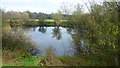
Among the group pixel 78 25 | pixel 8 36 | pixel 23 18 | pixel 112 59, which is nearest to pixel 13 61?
pixel 8 36

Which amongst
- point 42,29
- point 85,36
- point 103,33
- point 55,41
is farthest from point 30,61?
point 42,29

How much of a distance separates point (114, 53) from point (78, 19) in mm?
1240

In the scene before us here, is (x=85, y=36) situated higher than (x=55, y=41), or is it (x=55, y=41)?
(x=85, y=36)

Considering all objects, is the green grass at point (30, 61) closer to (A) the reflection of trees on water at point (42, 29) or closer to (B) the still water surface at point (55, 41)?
(B) the still water surface at point (55, 41)

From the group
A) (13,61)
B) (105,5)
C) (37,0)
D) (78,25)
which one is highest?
(37,0)

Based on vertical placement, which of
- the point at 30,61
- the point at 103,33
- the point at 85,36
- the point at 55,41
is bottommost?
the point at 30,61

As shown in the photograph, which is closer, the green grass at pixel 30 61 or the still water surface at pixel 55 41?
the green grass at pixel 30 61

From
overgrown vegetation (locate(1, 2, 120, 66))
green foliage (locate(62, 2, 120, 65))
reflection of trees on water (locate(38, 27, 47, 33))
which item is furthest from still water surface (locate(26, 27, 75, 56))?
green foliage (locate(62, 2, 120, 65))

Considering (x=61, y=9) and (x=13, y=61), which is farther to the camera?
(x=61, y=9)

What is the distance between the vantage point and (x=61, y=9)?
3.85 meters

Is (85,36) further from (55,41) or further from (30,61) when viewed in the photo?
(55,41)

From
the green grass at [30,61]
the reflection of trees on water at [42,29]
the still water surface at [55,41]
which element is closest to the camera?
the green grass at [30,61]

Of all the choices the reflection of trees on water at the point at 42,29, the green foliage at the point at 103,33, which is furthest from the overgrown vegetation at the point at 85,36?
the reflection of trees on water at the point at 42,29

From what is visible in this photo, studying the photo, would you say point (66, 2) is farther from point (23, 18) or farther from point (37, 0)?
point (23, 18)
